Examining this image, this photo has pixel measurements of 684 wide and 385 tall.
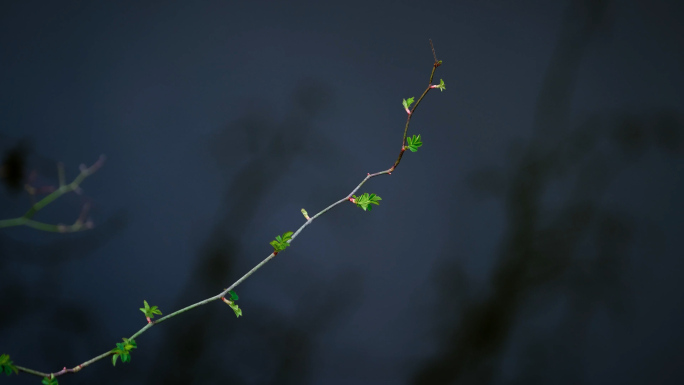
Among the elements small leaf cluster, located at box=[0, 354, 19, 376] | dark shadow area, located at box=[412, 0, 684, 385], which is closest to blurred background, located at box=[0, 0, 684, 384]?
dark shadow area, located at box=[412, 0, 684, 385]

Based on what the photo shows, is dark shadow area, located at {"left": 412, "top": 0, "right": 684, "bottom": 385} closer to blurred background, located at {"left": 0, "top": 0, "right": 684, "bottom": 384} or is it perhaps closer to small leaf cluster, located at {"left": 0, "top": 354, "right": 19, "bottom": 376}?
blurred background, located at {"left": 0, "top": 0, "right": 684, "bottom": 384}

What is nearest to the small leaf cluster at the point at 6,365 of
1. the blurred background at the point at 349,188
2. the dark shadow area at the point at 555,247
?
the blurred background at the point at 349,188

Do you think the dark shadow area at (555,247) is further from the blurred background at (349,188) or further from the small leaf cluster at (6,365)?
the small leaf cluster at (6,365)

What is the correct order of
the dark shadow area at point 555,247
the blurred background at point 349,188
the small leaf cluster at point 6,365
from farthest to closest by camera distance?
the dark shadow area at point 555,247
the blurred background at point 349,188
the small leaf cluster at point 6,365

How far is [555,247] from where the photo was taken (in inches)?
46.9

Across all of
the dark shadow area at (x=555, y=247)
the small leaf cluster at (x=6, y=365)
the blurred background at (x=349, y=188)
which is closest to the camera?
the small leaf cluster at (x=6, y=365)

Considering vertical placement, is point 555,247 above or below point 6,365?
above

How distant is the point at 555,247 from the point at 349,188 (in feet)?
1.95

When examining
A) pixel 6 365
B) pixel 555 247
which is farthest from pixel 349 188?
pixel 6 365

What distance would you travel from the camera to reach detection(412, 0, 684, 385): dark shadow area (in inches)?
44.4

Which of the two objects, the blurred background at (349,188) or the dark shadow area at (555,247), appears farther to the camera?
the dark shadow area at (555,247)

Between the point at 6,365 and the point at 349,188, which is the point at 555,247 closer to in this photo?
the point at 349,188

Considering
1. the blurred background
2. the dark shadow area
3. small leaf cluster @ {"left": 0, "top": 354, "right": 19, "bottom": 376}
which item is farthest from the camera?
the dark shadow area

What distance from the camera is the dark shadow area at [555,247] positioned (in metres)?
1.13
